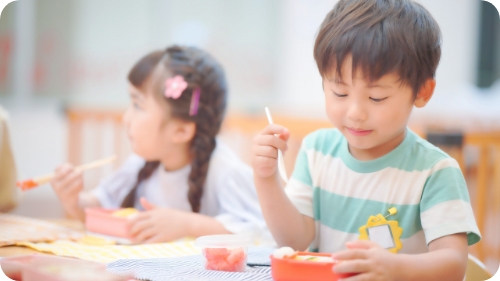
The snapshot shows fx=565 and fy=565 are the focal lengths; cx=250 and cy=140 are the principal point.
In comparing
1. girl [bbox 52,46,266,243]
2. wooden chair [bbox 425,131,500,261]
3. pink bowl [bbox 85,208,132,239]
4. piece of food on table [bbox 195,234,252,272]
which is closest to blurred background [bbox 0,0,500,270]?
wooden chair [bbox 425,131,500,261]

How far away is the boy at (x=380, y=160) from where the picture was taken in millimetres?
648

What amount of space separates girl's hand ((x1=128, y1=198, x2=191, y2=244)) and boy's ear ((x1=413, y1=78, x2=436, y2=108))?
43 cm

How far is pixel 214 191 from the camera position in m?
1.08

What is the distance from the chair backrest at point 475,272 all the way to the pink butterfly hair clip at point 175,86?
0.59m

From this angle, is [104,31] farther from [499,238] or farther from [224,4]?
[499,238]

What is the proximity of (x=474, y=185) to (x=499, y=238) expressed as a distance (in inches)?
8.7

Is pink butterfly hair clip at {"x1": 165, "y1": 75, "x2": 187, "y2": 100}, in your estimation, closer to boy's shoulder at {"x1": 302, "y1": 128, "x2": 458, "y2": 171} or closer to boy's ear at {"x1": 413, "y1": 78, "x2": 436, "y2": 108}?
boy's shoulder at {"x1": 302, "y1": 128, "x2": 458, "y2": 171}

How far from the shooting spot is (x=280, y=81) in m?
3.97

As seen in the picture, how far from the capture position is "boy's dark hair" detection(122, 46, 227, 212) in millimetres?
1085

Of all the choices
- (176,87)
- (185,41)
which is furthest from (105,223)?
(185,41)

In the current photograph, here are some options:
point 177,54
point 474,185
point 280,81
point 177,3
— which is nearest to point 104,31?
point 177,3

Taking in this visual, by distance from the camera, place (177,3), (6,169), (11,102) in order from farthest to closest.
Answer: (177,3), (11,102), (6,169)

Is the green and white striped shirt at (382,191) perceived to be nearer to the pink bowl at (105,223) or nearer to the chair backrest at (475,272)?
the chair backrest at (475,272)

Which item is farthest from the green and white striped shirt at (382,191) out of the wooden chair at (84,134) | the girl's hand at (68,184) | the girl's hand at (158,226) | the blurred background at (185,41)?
the blurred background at (185,41)
